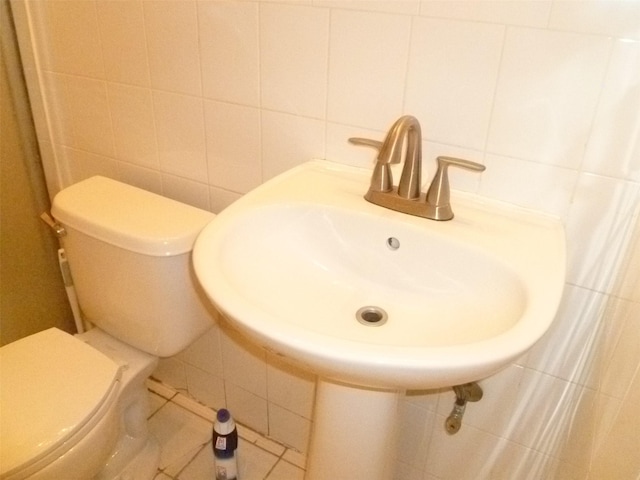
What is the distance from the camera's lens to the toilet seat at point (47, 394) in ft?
3.40

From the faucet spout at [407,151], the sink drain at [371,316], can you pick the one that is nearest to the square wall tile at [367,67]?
the faucet spout at [407,151]

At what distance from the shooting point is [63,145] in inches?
57.4

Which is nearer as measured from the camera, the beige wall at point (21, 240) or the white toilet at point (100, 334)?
the white toilet at point (100, 334)

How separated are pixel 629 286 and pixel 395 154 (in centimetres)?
44

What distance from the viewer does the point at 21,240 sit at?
1.53 metres

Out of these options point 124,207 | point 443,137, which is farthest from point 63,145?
point 443,137

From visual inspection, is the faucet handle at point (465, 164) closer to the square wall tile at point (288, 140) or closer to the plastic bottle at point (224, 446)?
the square wall tile at point (288, 140)

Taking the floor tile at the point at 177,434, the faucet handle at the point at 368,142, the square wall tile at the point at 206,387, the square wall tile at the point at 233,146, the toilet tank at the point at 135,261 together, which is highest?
the faucet handle at the point at 368,142

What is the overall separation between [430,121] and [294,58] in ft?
0.94

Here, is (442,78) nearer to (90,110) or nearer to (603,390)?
(603,390)

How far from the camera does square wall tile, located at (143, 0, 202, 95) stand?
43.3 inches

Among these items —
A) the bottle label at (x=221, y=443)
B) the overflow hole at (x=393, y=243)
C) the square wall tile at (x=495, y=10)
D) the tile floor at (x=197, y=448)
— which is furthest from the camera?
the tile floor at (x=197, y=448)

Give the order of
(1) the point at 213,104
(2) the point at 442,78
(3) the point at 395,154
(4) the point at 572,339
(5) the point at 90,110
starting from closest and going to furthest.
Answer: (3) the point at 395,154 < (2) the point at 442,78 < (4) the point at 572,339 < (1) the point at 213,104 < (5) the point at 90,110

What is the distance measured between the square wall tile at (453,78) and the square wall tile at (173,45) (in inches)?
18.6
